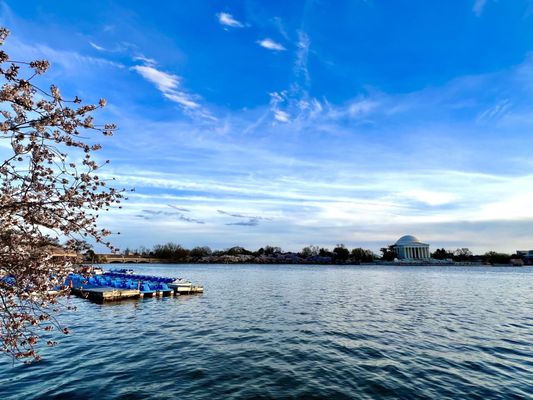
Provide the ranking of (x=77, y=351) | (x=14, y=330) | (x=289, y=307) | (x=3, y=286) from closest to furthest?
(x=3, y=286)
(x=14, y=330)
(x=77, y=351)
(x=289, y=307)

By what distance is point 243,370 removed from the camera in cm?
1742

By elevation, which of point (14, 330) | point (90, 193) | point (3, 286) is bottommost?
point (14, 330)

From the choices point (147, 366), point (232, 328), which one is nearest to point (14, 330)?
point (147, 366)

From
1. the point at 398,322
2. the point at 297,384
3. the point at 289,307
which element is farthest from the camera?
the point at 289,307

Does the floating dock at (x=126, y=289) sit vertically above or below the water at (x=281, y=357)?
above

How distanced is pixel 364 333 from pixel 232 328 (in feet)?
33.8

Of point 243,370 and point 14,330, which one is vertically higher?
point 14,330

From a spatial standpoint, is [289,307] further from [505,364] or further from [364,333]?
[505,364]

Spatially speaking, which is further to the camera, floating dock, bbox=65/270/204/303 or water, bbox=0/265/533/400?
floating dock, bbox=65/270/204/303

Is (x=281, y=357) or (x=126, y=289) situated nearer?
(x=281, y=357)

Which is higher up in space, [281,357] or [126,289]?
[126,289]

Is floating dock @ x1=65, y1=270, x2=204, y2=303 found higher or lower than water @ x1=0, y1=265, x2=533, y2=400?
higher

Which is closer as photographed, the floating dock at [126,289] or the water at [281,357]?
the water at [281,357]

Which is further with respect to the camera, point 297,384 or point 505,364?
point 505,364
